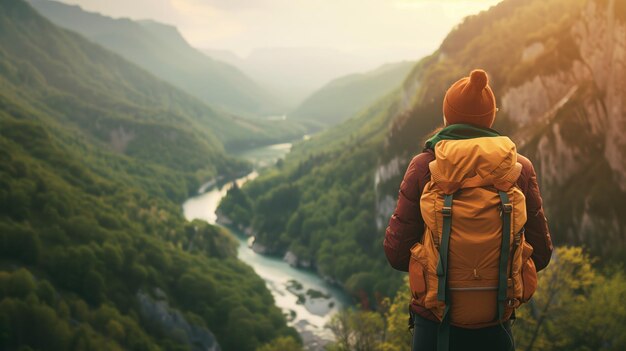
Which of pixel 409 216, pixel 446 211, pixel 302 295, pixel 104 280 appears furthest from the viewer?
pixel 302 295

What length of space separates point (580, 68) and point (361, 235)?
63.8m

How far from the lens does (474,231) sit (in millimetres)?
5293

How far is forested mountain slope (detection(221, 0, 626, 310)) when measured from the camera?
49.9 m

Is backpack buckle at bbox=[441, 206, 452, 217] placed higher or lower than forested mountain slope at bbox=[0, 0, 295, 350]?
higher

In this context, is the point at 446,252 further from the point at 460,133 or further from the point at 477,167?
the point at 460,133

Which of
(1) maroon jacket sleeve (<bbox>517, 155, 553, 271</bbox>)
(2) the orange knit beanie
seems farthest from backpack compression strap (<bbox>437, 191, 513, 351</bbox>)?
(2) the orange knit beanie

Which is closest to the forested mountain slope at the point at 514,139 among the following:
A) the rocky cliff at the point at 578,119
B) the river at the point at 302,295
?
the rocky cliff at the point at 578,119

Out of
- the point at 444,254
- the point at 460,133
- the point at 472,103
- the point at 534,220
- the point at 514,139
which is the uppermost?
the point at 472,103

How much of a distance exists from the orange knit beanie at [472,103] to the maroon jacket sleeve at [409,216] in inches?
20.2

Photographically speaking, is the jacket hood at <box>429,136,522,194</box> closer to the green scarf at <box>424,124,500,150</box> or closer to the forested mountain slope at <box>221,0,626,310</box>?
the green scarf at <box>424,124,500,150</box>

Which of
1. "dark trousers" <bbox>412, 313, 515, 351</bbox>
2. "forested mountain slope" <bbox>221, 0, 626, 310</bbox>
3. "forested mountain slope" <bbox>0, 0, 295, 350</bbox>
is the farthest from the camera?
"forested mountain slope" <bbox>0, 0, 295, 350</bbox>

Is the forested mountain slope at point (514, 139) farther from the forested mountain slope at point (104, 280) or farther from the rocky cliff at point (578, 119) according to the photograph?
the forested mountain slope at point (104, 280)

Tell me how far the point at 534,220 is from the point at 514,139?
65.9 meters

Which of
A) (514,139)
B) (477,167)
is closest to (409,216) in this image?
(477,167)
